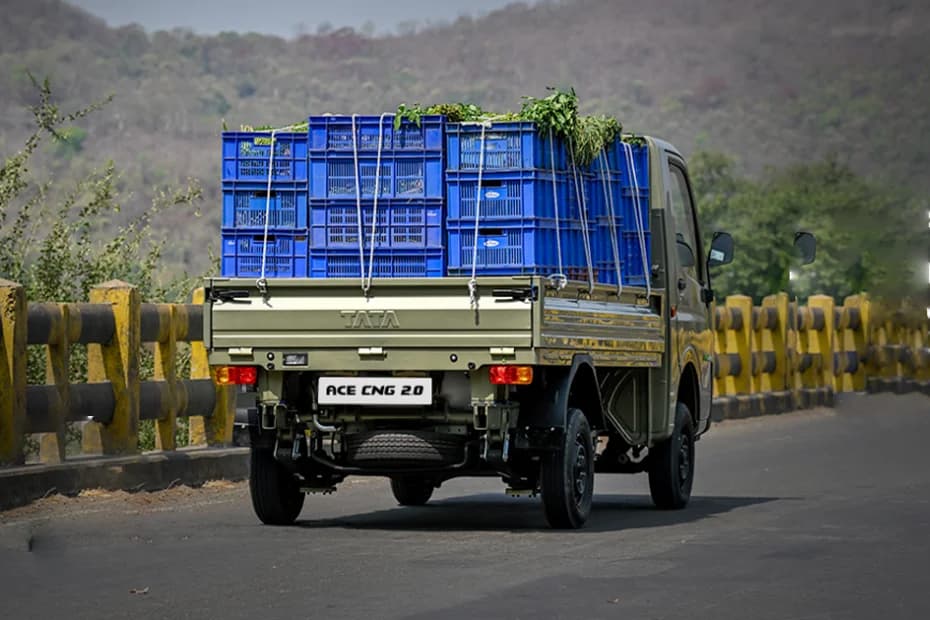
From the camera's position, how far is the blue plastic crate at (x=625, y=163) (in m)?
14.0

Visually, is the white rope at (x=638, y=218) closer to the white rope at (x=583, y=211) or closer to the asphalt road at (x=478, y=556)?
the white rope at (x=583, y=211)

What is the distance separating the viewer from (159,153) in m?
123

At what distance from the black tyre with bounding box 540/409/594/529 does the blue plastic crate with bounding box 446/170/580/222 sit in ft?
4.25

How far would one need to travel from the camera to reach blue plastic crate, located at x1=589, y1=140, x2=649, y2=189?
14023 millimetres

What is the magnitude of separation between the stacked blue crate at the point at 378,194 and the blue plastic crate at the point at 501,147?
0.33 feet

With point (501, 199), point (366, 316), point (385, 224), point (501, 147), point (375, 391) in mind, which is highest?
point (501, 147)

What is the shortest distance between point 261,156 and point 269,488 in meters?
2.11

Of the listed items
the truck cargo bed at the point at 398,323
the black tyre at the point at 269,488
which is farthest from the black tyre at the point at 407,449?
the black tyre at the point at 269,488

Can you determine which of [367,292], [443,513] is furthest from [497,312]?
[443,513]

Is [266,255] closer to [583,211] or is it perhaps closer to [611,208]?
[583,211]

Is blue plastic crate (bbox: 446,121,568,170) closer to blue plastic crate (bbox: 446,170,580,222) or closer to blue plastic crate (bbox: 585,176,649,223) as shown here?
blue plastic crate (bbox: 446,170,580,222)

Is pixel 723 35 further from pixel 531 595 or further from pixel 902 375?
pixel 531 595

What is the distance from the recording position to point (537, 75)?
157625 mm

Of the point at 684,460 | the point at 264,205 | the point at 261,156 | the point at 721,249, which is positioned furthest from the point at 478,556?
the point at 721,249
